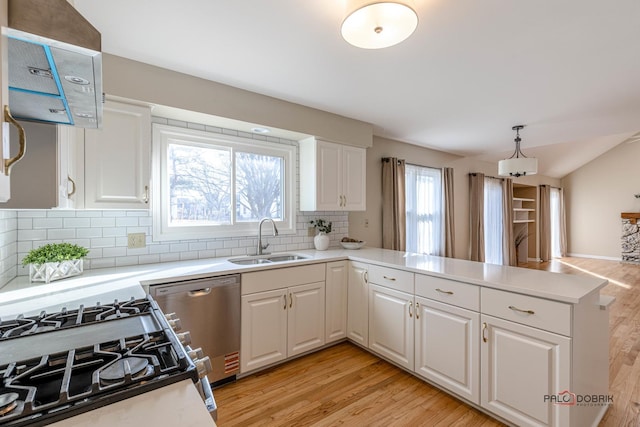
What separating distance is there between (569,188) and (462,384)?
391 inches

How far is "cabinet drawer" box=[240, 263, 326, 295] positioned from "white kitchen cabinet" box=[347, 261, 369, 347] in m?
0.33

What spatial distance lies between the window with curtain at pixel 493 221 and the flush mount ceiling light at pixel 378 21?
18.4 ft

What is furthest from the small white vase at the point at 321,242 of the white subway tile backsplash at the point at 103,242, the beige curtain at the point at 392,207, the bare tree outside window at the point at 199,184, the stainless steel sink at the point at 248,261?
the white subway tile backsplash at the point at 103,242

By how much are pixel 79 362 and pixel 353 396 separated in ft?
6.12

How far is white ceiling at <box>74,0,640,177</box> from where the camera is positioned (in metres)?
1.57

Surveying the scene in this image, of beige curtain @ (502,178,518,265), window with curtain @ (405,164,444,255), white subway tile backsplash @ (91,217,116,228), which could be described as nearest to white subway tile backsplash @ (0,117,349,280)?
white subway tile backsplash @ (91,217,116,228)

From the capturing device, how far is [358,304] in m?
2.81

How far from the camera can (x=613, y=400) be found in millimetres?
2102

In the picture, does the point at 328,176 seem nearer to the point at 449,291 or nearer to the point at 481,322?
the point at 449,291

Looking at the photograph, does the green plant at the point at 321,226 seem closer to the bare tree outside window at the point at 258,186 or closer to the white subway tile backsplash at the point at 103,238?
the bare tree outside window at the point at 258,186

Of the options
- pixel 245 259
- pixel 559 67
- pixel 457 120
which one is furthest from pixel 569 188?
pixel 245 259

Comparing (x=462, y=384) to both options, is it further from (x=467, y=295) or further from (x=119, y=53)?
(x=119, y=53)

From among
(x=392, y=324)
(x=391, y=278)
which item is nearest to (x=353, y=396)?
(x=392, y=324)

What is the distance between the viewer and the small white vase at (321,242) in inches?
130
